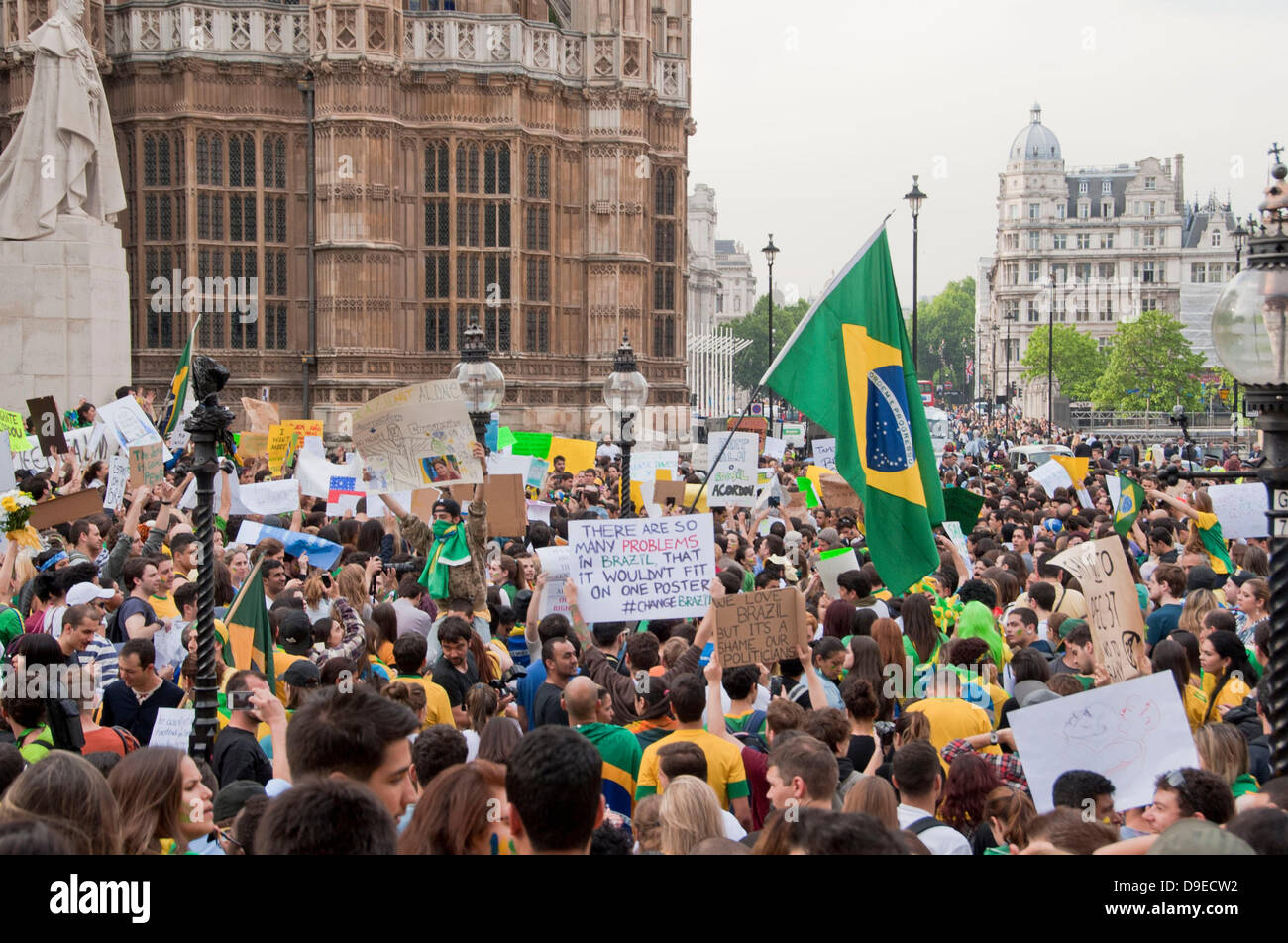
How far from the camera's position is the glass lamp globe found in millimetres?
5355

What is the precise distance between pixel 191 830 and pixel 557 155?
97.6 ft

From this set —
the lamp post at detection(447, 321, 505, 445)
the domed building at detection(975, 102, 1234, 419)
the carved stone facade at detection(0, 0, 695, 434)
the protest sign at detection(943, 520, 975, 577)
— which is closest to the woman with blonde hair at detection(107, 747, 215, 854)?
the protest sign at detection(943, 520, 975, 577)

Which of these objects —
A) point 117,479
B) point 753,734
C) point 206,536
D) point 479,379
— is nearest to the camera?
point 753,734

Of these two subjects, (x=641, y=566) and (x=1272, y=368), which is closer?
(x=1272, y=368)

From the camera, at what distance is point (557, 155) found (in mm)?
33438

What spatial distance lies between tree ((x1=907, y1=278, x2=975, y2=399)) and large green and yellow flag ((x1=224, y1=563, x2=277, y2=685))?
155583mm

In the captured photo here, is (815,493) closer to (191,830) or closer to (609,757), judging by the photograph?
(609,757)

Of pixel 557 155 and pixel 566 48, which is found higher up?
pixel 566 48

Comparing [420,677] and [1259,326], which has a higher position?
[1259,326]

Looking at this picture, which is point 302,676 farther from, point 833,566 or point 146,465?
point 146,465

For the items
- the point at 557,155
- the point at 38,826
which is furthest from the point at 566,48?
the point at 38,826

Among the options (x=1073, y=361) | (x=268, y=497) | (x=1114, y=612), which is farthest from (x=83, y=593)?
(x=1073, y=361)

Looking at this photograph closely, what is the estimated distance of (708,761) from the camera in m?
6.25

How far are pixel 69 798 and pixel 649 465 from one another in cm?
1443
